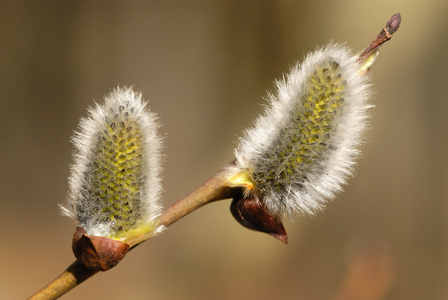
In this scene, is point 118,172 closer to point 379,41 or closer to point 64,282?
point 64,282

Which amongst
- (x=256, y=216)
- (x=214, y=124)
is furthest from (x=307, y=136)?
(x=214, y=124)

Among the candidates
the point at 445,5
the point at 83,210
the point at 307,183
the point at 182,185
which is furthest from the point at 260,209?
the point at 445,5

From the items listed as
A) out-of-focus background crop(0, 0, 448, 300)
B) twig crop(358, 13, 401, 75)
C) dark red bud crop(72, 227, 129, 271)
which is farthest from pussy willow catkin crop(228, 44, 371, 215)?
out-of-focus background crop(0, 0, 448, 300)

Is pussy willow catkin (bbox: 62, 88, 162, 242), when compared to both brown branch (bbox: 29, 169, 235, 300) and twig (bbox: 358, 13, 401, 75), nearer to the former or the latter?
brown branch (bbox: 29, 169, 235, 300)

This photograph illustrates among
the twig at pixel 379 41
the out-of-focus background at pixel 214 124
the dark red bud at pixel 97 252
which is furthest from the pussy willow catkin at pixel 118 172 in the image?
the out-of-focus background at pixel 214 124

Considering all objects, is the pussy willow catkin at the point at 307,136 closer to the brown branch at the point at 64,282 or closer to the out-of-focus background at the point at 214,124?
the brown branch at the point at 64,282
